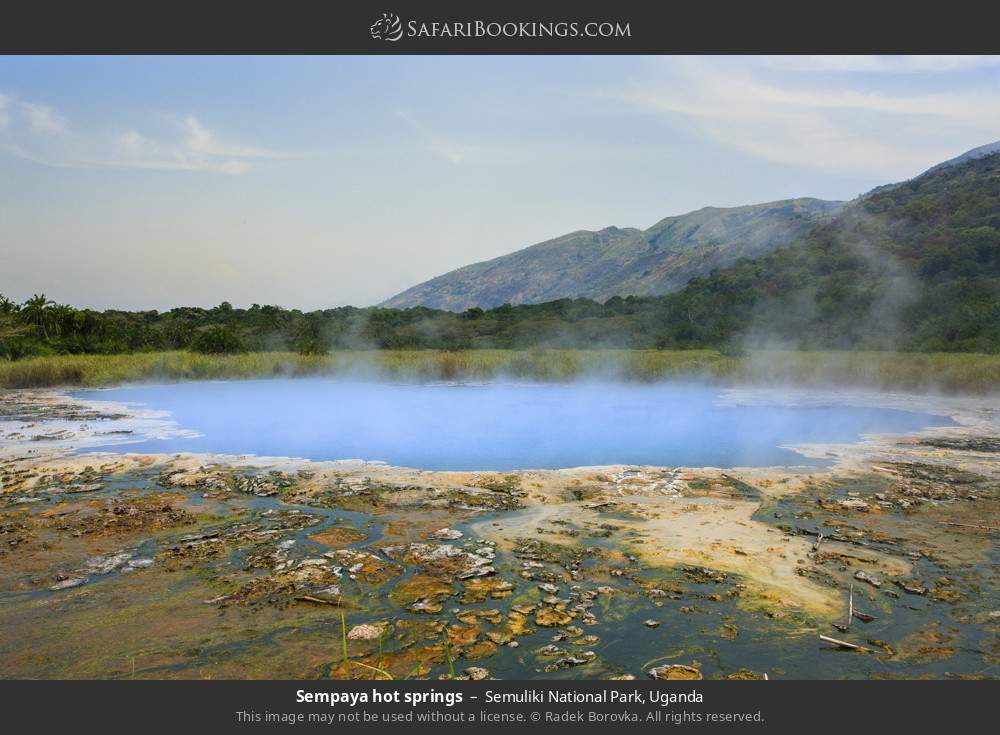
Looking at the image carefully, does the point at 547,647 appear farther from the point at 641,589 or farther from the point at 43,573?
the point at 43,573

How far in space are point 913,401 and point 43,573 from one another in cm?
1815

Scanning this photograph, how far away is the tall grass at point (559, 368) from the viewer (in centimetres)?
1772

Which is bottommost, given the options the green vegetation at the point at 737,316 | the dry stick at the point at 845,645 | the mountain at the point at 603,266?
the dry stick at the point at 845,645

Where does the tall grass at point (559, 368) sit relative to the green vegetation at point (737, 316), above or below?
below

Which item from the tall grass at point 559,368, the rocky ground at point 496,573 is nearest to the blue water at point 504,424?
the tall grass at point 559,368

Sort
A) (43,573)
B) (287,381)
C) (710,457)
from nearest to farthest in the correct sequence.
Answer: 1. (43,573)
2. (710,457)
3. (287,381)

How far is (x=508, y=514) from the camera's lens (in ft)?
20.7

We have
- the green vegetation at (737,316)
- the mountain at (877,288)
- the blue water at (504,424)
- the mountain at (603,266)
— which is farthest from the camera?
the mountain at (603,266)

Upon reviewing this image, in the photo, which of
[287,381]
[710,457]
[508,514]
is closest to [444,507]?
[508,514]

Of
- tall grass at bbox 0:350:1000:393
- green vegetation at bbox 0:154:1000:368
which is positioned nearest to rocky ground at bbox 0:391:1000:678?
tall grass at bbox 0:350:1000:393

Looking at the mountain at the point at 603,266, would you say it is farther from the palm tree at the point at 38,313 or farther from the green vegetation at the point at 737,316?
the palm tree at the point at 38,313

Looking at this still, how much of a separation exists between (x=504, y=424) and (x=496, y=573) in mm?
8322

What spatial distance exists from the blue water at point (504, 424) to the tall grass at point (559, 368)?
Answer: 59.4 inches

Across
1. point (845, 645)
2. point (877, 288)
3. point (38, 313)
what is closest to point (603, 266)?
point (877, 288)
